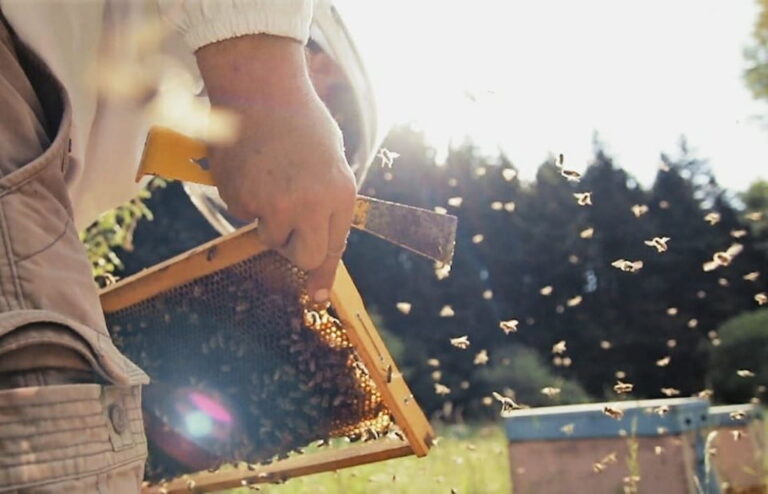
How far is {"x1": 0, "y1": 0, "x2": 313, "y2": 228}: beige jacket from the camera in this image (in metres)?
1.29

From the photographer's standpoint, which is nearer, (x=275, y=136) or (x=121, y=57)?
(x=275, y=136)

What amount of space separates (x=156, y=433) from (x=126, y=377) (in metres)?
1.06

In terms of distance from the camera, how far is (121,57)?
57.5 inches

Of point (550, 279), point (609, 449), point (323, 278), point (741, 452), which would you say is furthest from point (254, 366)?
point (550, 279)

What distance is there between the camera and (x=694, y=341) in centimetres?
1280

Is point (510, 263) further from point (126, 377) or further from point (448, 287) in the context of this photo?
point (126, 377)

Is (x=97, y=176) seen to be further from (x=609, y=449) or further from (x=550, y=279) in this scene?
(x=550, y=279)

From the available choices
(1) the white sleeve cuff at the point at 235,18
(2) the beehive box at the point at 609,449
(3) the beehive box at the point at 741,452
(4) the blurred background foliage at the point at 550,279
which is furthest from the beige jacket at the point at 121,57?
(4) the blurred background foliage at the point at 550,279

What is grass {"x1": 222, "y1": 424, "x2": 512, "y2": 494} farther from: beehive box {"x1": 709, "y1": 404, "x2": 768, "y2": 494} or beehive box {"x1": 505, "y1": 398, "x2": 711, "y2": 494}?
beehive box {"x1": 709, "y1": 404, "x2": 768, "y2": 494}

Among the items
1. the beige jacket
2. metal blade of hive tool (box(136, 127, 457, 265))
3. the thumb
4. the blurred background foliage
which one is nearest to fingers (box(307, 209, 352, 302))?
the thumb

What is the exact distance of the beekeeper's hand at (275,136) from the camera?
4.28ft

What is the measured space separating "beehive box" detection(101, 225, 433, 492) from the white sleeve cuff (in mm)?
680

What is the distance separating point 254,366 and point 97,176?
64cm

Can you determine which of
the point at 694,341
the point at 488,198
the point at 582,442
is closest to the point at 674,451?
the point at 582,442
